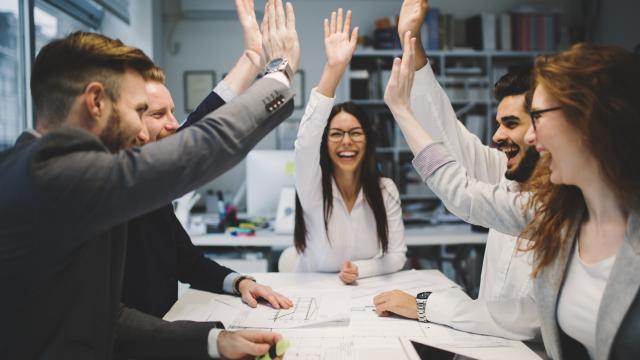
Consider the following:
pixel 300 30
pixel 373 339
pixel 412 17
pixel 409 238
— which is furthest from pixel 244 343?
pixel 300 30

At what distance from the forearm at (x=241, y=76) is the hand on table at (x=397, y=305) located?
761 mm

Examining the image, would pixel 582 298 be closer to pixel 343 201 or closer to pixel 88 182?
pixel 88 182

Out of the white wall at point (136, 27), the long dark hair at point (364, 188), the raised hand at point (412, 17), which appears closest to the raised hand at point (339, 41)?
the raised hand at point (412, 17)

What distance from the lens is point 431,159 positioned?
1145 mm

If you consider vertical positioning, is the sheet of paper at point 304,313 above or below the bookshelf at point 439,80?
below

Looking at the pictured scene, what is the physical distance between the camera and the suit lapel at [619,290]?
0.85 metres

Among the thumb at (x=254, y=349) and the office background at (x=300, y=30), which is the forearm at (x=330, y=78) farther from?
the office background at (x=300, y=30)

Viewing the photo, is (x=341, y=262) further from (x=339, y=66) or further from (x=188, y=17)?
(x=188, y=17)

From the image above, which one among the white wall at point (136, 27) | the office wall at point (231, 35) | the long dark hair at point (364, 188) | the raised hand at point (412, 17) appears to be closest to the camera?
the raised hand at point (412, 17)

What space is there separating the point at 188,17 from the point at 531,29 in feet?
10.9

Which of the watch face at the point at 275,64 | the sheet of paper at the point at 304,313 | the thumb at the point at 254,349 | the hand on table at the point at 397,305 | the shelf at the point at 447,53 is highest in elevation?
the shelf at the point at 447,53

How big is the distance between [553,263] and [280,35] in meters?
0.85

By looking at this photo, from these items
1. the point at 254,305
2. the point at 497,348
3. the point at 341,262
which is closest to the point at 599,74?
the point at 497,348

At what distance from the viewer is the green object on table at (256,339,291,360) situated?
99 centimetres
